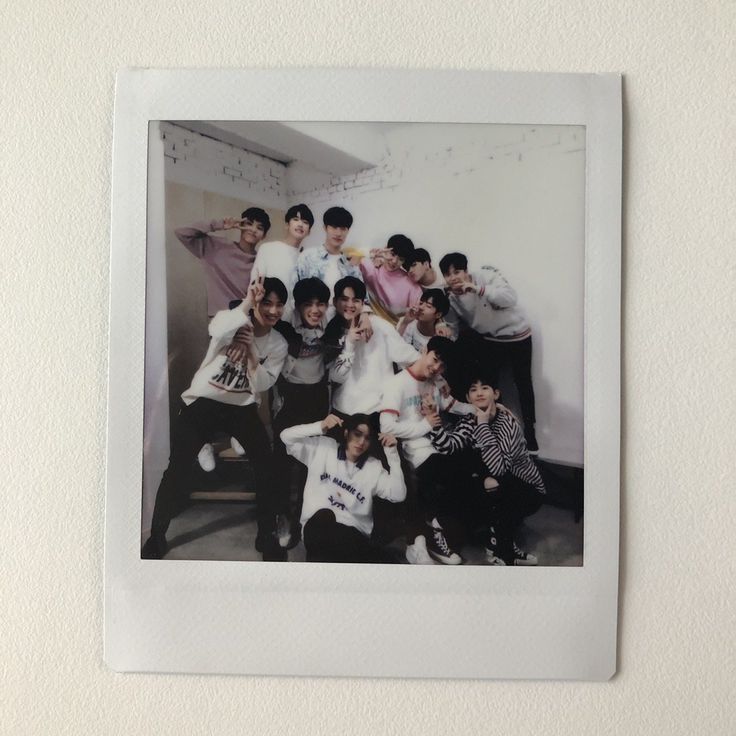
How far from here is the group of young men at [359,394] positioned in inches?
32.9

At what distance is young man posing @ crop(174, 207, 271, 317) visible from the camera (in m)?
0.84

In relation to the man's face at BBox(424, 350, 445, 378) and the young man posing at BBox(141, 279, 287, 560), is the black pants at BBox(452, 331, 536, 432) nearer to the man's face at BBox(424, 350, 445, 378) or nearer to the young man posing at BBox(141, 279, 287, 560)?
the man's face at BBox(424, 350, 445, 378)

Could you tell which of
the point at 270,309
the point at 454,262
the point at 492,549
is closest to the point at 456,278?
the point at 454,262

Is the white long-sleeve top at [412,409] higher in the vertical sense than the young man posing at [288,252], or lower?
lower

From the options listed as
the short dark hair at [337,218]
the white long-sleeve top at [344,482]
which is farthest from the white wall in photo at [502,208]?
the white long-sleeve top at [344,482]

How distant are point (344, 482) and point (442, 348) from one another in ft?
0.71

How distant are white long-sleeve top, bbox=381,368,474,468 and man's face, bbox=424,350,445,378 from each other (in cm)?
1

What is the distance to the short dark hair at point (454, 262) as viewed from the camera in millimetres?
841

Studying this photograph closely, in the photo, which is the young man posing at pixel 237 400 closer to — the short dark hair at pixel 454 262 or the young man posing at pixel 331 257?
the young man posing at pixel 331 257

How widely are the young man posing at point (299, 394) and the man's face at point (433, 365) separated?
0.13 meters

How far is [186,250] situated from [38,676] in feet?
1.98

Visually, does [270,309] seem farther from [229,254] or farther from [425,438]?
[425,438]

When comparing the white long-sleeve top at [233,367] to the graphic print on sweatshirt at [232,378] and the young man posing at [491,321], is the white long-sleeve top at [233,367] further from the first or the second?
the young man posing at [491,321]

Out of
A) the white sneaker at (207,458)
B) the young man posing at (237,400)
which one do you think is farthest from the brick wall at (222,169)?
the white sneaker at (207,458)
